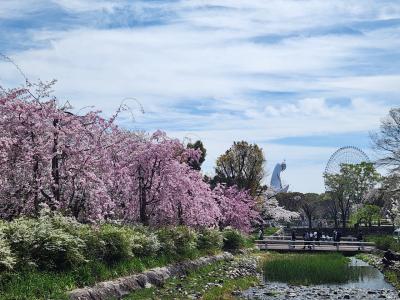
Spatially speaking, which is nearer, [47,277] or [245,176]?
[47,277]

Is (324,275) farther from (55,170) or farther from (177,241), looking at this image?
(55,170)

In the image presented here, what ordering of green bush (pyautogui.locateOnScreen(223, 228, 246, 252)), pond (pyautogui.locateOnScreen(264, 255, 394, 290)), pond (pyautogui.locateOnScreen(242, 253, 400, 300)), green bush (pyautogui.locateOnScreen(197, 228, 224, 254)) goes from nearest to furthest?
pond (pyautogui.locateOnScreen(242, 253, 400, 300))
pond (pyautogui.locateOnScreen(264, 255, 394, 290))
green bush (pyautogui.locateOnScreen(197, 228, 224, 254))
green bush (pyautogui.locateOnScreen(223, 228, 246, 252))

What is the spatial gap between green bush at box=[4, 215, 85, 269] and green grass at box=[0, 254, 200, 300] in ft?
1.06

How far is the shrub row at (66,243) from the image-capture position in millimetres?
13898

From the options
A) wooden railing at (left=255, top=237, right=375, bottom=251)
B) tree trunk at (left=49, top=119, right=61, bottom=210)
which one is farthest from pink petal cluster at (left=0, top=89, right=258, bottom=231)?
wooden railing at (left=255, top=237, right=375, bottom=251)

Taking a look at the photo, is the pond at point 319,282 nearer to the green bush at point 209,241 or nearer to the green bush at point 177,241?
A: the green bush at point 209,241

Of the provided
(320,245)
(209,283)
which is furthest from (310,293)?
(320,245)

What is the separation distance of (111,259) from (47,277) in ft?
14.6

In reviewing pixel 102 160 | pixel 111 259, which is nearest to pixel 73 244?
pixel 111 259

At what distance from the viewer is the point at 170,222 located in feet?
103

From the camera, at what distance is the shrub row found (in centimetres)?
1390

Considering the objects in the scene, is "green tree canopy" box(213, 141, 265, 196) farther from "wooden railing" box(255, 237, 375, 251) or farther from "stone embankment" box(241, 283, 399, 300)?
"stone embankment" box(241, 283, 399, 300)

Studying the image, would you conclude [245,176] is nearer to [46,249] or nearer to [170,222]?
[170,222]

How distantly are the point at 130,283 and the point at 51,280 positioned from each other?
165 inches
